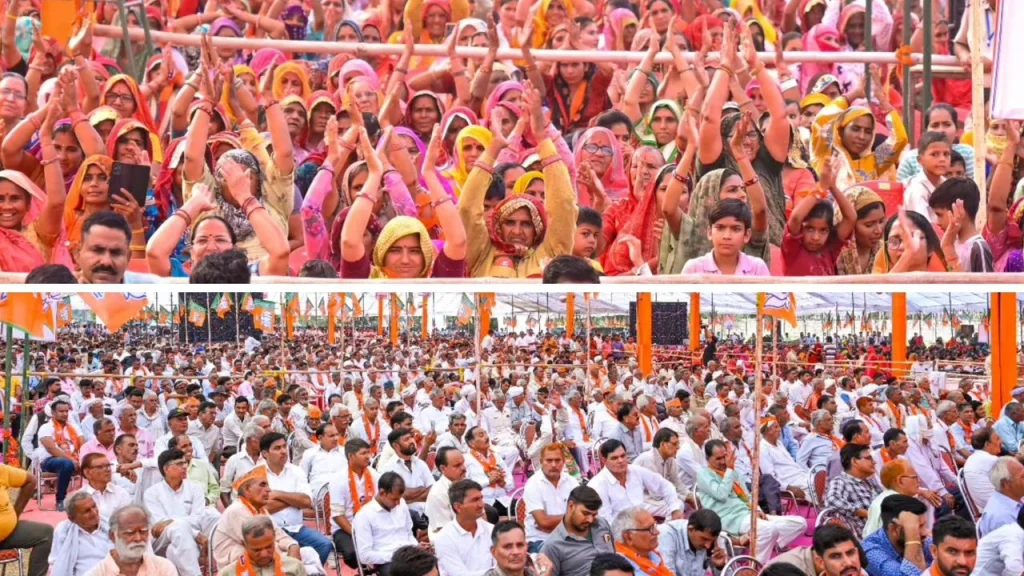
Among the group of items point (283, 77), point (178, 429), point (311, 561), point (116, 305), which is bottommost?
point (311, 561)

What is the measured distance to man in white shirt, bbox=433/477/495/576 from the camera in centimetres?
490

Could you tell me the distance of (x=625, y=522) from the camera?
4.80 metres

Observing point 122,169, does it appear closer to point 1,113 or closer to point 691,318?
point 1,113

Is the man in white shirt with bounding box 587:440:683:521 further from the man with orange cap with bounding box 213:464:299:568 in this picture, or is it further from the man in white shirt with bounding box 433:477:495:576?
the man with orange cap with bounding box 213:464:299:568

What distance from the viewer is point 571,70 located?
6922 mm

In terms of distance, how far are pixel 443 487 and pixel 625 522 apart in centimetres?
107

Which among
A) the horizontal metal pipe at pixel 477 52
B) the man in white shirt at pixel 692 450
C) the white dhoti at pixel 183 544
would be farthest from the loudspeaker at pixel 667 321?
the horizontal metal pipe at pixel 477 52

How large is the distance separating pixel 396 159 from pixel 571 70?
170 cm

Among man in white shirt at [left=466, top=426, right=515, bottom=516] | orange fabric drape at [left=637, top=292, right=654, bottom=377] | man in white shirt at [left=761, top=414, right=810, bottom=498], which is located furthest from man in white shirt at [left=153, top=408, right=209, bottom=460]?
man in white shirt at [left=761, top=414, right=810, bottom=498]

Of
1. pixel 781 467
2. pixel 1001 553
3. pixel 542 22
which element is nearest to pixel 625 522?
pixel 781 467

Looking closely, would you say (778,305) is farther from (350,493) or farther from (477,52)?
(477,52)

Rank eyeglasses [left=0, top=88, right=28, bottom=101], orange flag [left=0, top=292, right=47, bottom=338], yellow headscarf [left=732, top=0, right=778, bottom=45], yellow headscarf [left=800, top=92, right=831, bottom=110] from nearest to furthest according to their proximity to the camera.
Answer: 1. orange flag [left=0, top=292, right=47, bottom=338]
2. eyeglasses [left=0, top=88, right=28, bottom=101]
3. yellow headscarf [left=800, top=92, right=831, bottom=110]
4. yellow headscarf [left=732, top=0, right=778, bottom=45]

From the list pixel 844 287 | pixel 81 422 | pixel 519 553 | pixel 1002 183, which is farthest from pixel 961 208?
pixel 81 422

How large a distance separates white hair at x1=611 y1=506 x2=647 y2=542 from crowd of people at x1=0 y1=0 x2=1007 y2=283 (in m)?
0.97
